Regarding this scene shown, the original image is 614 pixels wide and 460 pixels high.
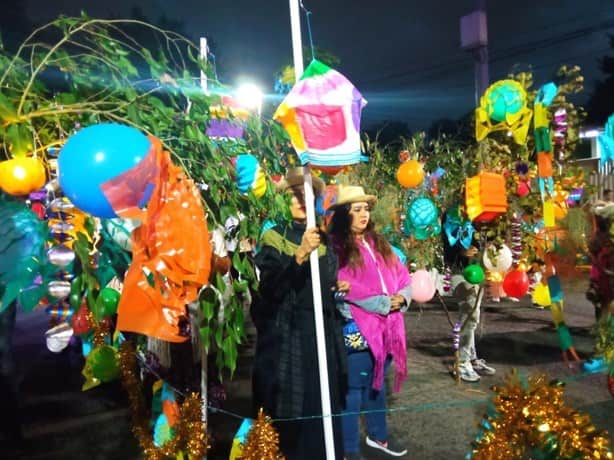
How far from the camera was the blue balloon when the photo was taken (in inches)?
59.1

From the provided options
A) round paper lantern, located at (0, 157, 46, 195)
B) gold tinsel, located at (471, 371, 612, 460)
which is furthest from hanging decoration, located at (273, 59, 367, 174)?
gold tinsel, located at (471, 371, 612, 460)

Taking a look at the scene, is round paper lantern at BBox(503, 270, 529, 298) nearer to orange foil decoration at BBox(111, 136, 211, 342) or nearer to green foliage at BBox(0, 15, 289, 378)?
green foliage at BBox(0, 15, 289, 378)

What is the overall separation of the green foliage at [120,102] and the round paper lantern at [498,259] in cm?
311

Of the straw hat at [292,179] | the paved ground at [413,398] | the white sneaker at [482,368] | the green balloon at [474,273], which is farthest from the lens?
the white sneaker at [482,368]

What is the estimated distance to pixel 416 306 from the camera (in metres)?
9.08

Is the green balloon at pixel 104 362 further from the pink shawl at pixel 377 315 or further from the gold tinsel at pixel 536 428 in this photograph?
the gold tinsel at pixel 536 428

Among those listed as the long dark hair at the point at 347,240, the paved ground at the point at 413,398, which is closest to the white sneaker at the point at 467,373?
the paved ground at the point at 413,398

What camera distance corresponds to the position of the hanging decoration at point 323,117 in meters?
2.05

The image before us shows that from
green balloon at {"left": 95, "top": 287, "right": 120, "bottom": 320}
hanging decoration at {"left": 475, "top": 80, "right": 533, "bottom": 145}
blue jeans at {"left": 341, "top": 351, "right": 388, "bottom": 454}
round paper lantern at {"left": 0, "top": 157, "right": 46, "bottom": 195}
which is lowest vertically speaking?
blue jeans at {"left": 341, "top": 351, "right": 388, "bottom": 454}

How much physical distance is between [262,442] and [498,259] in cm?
327

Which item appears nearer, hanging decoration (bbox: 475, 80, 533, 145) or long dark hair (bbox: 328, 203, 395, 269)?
long dark hair (bbox: 328, 203, 395, 269)

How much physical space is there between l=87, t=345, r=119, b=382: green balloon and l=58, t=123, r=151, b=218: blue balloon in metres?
1.46

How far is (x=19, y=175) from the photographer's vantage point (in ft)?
5.11

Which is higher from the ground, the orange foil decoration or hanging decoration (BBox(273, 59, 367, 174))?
hanging decoration (BBox(273, 59, 367, 174))
